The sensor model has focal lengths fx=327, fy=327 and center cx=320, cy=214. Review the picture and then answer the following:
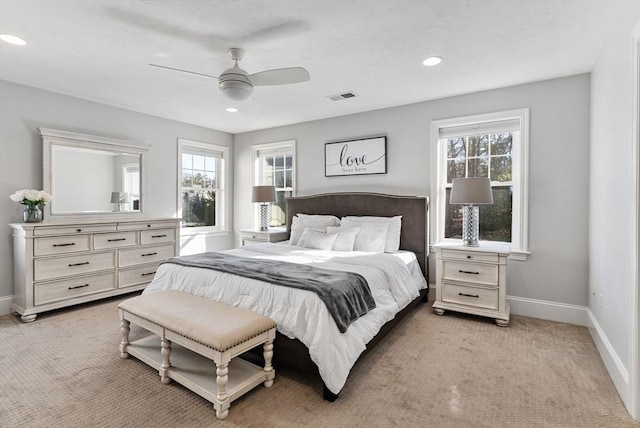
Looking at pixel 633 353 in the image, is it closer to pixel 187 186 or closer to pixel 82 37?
pixel 82 37

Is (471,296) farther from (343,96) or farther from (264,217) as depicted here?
(264,217)

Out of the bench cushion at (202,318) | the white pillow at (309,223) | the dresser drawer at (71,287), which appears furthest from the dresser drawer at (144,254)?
the bench cushion at (202,318)

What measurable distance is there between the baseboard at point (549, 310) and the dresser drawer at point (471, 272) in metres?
0.58

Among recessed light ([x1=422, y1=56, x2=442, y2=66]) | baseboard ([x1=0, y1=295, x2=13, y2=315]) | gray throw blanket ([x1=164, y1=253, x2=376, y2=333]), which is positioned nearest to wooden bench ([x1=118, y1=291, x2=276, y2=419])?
gray throw blanket ([x1=164, y1=253, x2=376, y2=333])

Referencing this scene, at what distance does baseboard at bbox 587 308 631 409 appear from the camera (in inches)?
79.5

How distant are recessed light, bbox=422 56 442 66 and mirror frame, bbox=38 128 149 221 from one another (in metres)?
3.90

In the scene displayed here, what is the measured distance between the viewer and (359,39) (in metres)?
2.61

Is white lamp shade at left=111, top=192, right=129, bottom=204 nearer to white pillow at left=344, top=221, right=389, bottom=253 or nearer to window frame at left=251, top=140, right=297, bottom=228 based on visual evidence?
window frame at left=251, top=140, right=297, bottom=228

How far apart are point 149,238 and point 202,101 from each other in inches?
76.5

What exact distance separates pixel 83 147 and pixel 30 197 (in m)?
0.92

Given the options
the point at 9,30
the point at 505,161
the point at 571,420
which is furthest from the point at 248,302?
the point at 505,161

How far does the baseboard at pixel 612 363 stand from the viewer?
202 centimetres

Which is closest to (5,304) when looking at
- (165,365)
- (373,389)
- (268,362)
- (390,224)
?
(165,365)

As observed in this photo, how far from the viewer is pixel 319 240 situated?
396 centimetres
